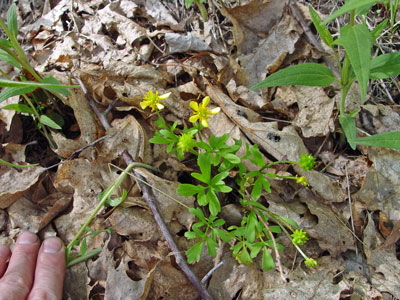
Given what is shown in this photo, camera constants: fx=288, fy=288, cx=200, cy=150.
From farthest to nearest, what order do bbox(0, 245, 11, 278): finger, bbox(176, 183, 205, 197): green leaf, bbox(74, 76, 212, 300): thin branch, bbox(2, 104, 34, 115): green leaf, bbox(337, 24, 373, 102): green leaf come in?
bbox(2, 104, 34, 115): green leaf
bbox(0, 245, 11, 278): finger
bbox(74, 76, 212, 300): thin branch
bbox(176, 183, 205, 197): green leaf
bbox(337, 24, 373, 102): green leaf

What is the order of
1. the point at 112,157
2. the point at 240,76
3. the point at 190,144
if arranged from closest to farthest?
the point at 190,144 → the point at 112,157 → the point at 240,76

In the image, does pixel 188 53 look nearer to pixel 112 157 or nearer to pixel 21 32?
pixel 112 157

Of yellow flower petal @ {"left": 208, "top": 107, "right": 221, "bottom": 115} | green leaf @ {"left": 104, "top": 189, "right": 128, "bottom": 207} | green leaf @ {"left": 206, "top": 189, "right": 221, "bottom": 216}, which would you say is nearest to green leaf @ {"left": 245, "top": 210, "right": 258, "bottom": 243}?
green leaf @ {"left": 206, "top": 189, "right": 221, "bottom": 216}

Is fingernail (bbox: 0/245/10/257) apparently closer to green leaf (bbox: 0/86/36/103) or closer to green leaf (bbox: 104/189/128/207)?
green leaf (bbox: 104/189/128/207)

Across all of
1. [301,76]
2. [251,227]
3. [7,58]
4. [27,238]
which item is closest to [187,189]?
[251,227]

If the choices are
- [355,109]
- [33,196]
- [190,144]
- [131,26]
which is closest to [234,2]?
[131,26]
